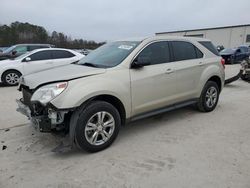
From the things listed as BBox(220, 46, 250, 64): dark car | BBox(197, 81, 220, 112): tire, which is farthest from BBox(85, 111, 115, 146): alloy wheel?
BBox(220, 46, 250, 64): dark car

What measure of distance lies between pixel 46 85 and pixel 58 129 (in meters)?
0.65

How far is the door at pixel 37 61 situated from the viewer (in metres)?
9.41

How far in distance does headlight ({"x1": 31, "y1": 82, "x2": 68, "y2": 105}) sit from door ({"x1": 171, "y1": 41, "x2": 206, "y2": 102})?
2.26m

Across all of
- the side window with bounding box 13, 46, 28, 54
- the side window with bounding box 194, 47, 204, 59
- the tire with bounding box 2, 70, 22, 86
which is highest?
the side window with bounding box 194, 47, 204, 59

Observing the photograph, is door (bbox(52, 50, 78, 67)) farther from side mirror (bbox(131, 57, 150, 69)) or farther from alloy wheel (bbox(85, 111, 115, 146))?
alloy wheel (bbox(85, 111, 115, 146))

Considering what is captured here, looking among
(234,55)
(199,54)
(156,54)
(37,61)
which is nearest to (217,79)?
(199,54)

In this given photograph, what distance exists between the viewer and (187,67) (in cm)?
475

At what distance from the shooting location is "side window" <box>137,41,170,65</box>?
415 centimetres

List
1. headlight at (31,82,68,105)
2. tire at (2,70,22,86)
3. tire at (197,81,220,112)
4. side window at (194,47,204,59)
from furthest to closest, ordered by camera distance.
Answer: tire at (2,70,22,86) → tire at (197,81,220,112) → side window at (194,47,204,59) → headlight at (31,82,68,105)

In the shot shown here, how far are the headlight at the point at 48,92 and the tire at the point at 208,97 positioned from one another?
10.5 feet

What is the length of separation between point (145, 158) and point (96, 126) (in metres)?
0.85

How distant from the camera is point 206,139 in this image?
13.2ft

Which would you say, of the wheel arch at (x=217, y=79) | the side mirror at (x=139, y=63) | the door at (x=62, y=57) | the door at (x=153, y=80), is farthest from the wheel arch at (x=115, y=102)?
the door at (x=62, y=57)

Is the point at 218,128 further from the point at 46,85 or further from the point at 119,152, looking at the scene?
the point at 46,85
